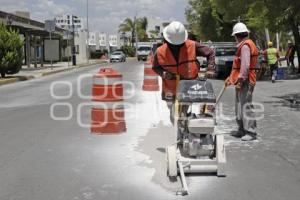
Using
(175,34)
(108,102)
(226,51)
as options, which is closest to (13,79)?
(226,51)

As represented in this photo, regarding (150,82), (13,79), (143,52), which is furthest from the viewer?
(143,52)

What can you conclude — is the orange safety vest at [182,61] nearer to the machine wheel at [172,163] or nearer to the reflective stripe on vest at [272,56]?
the machine wheel at [172,163]

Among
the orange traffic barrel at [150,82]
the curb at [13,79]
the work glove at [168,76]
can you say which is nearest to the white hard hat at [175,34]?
the work glove at [168,76]

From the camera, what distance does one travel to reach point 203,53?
7.94 meters

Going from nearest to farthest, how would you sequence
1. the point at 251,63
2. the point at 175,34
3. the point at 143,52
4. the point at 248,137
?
the point at 175,34 → the point at 251,63 → the point at 248,137 → the point at 143,52

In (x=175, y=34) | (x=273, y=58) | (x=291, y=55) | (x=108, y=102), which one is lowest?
(x=108, y=102)

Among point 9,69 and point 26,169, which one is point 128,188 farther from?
point 9,69

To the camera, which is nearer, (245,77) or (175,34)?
(175,34)

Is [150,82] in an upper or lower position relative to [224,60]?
lower

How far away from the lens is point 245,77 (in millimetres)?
9172

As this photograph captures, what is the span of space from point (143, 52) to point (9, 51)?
4311cm

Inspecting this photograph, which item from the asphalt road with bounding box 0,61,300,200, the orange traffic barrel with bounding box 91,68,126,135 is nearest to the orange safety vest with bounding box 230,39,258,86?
the asphalt road with bounding box 0,61,300,200

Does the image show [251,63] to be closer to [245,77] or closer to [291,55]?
[245,77]

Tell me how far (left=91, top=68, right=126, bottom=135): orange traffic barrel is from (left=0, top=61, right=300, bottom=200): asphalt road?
231mm
